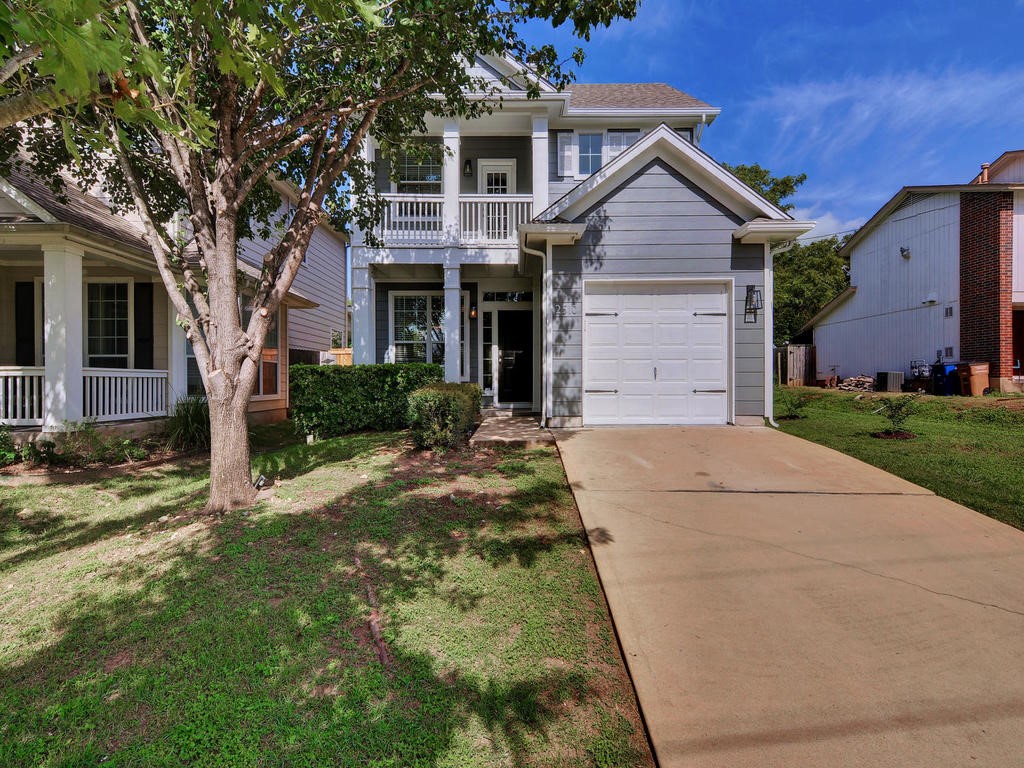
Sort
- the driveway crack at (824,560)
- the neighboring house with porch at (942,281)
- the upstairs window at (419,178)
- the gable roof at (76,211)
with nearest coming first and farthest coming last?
the driveway crack at (824,560)
the gable roof at (76,211)
the upstairs window at (419,178)
the neighboring house with porch at (942,281)

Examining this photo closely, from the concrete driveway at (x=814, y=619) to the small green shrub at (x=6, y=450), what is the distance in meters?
7.72

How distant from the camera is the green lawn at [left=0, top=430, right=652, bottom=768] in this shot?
1.91 meters

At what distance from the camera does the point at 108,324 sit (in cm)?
887

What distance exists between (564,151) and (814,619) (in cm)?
1084

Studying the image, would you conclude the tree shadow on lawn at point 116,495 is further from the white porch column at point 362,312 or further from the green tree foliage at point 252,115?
the white porch column at point 362,312

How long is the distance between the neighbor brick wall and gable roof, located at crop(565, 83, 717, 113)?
8149 mm

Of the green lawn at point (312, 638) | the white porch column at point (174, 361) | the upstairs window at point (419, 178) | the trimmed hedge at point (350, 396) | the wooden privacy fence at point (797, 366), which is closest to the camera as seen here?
the green lawn at point (312, 638)

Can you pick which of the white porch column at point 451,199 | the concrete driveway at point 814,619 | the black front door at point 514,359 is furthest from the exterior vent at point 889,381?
the white porch column at point 451,199

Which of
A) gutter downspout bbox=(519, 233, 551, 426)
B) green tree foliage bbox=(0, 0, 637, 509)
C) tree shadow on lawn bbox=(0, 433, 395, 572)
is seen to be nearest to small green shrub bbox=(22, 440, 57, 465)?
tree shadow on lawn bbox=(0, 433, 395, 572)

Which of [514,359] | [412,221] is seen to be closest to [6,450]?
[412,221]

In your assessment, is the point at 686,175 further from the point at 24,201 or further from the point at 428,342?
the point at 24,201

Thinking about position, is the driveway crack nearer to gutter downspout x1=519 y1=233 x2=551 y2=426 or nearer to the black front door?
gutter downspout x1=519 y1=233 x2=551 y2=426

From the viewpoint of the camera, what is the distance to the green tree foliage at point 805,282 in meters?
25.6

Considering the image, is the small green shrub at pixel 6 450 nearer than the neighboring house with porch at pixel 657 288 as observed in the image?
Yes
